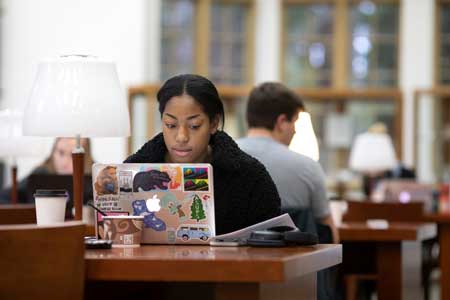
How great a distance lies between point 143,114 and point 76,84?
31.0 ft

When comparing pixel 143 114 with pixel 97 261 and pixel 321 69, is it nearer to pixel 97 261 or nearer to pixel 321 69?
pixel 321 69

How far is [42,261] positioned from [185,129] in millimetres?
1042

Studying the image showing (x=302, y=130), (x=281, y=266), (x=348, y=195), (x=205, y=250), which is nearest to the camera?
(x=281, y=266)

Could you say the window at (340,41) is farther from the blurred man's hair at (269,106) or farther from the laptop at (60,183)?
the blurred man's hair at (269,106)

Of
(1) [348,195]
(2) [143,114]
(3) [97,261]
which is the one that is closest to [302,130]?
(3) [97,261]

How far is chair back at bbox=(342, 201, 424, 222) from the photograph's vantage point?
6305 millimetres

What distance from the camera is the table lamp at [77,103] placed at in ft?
11.4

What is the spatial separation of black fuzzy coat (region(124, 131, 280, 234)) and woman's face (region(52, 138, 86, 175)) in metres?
2.91

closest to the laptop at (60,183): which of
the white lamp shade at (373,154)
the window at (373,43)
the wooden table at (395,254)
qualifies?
the wooden table at (395,254)

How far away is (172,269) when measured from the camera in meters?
2.71

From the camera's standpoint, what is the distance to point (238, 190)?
11.9 ft

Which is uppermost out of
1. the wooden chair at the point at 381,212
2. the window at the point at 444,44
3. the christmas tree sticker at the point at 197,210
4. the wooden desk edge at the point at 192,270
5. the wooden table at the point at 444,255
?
the window at the point at 444,44

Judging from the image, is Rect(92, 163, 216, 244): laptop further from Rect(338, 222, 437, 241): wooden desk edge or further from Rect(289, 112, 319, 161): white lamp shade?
Rect(289, 112, 319, 161): white lamp shade

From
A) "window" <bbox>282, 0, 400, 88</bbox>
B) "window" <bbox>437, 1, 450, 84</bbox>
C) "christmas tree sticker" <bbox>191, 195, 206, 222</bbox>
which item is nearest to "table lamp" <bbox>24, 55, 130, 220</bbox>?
Answer: "christmas tree sticker" <bbox>191, 195, 206, 222</bbox>
